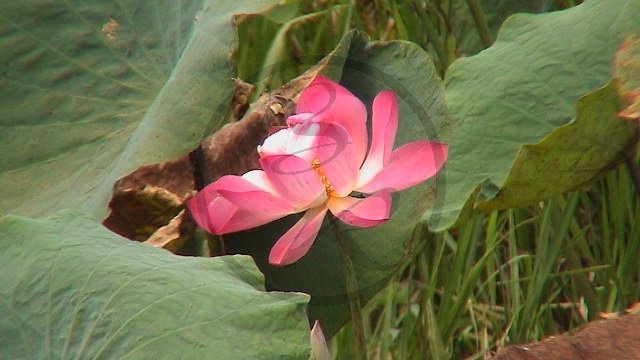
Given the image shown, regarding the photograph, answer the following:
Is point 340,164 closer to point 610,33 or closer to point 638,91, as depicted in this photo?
point 638,91

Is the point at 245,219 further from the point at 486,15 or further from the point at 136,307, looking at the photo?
the point at 486,15

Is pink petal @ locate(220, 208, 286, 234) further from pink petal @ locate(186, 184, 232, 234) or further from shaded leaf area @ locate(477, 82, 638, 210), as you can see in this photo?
shaded leaf area @ locate(477, 82, 638, 210)

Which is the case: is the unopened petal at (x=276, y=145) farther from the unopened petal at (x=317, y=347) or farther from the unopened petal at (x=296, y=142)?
the unopened petal at (x=317, y=347)

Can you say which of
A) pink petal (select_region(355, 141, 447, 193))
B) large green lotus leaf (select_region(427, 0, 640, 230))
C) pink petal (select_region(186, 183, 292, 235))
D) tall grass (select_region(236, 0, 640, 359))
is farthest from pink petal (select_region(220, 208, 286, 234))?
tall grass (select_region(236, 0, 640, 359))

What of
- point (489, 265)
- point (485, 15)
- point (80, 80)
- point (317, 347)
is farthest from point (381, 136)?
point (485, 15)

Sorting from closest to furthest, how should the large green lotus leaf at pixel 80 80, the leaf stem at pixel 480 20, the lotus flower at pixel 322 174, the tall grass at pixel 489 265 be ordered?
the lotus flower at pixel 322 174 < the large green lotus leaf at pixel 80 80 < the tall grass at pixel 489 265 < the leaf stem at pixel 480 20

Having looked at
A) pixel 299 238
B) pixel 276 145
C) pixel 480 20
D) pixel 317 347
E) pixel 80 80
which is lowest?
pixel 317 347

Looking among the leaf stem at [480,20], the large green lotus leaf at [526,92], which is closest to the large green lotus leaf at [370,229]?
the large green lotus leaf at [526,92]
